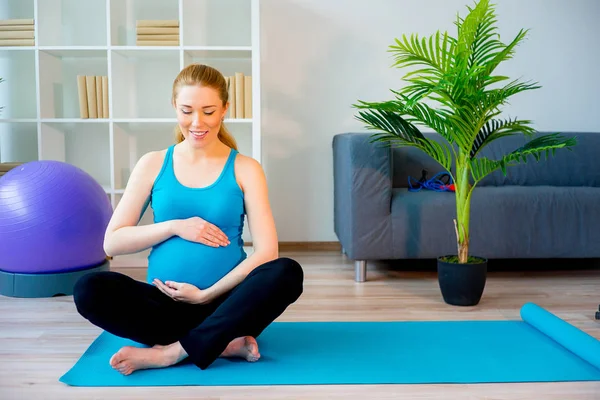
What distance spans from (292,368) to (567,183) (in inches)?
98.4

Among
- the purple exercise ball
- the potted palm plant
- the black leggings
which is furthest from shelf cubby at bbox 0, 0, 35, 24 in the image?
the black leggings

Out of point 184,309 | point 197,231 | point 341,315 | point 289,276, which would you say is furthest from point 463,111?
point 184,309

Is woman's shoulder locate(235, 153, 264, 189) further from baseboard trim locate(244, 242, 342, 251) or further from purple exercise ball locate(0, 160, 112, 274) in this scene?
baseboard trim locate(244, 242, 342, 251)

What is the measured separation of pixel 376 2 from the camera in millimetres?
3973

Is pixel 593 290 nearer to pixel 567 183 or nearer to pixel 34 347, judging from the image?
pixel 567 183

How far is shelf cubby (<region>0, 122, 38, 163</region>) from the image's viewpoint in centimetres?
387

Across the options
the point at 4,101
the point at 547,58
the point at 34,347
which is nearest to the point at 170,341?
the point at 34,347

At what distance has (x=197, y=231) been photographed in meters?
1.83

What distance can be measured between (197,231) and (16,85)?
8.57 ft

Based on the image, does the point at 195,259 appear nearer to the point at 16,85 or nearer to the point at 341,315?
the point at 341,315

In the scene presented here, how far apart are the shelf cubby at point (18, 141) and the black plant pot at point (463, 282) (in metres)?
2.60

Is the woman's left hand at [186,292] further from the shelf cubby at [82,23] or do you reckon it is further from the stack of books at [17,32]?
the shelf cubby at [82,23]

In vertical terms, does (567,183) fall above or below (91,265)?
above

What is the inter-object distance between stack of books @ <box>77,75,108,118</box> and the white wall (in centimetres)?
98
